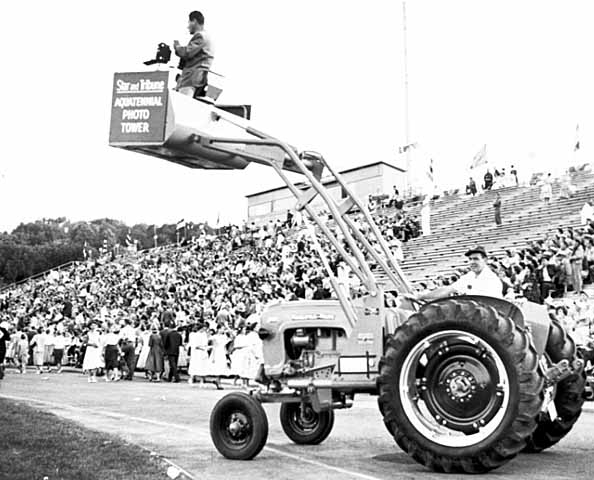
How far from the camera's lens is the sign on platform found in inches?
345

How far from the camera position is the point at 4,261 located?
10669 centimetres

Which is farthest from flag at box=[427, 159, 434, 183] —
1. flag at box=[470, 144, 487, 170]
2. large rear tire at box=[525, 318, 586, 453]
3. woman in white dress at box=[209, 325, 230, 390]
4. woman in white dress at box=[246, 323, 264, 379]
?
large rear tire at box=[525, 318, 586, 453]

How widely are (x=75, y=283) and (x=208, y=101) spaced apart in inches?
→ 2017

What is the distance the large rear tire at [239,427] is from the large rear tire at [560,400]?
2.99m

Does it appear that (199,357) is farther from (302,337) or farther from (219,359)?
(302,337)

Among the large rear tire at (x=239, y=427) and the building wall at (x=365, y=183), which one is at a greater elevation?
the building wall at (x=365, y=183)

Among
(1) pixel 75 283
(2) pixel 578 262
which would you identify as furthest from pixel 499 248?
(1) pixel 75 283

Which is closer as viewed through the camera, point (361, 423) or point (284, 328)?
point (284, 328)

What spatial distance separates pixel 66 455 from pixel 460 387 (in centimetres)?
400

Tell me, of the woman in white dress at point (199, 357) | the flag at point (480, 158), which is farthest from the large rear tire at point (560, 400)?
the flag at point (480, 158)

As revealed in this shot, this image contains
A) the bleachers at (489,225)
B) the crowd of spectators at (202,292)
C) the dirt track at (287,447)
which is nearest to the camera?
the dirt track at (287,447)

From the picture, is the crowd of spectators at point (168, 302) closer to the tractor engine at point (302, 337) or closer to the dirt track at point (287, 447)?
the dirt track at point (287, 447)

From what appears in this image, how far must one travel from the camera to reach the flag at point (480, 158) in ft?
164

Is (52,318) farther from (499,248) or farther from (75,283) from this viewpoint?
(499,248)
